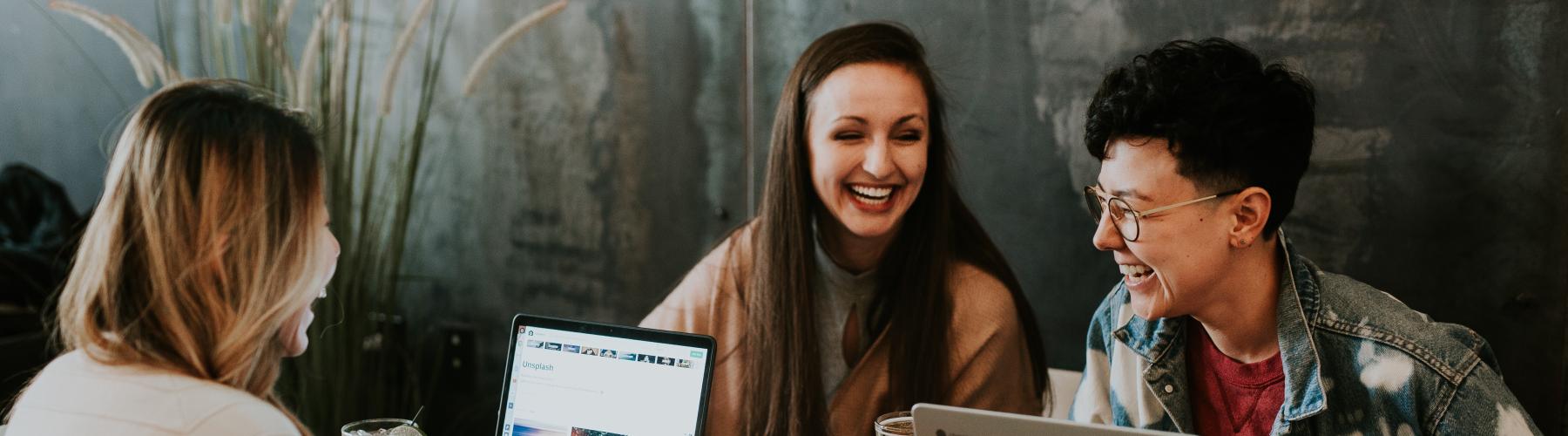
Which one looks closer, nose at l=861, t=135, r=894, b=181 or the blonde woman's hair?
the blonde woman's hair

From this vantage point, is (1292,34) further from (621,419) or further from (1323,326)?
(621,419)

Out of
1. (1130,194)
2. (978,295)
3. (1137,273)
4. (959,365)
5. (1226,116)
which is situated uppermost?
(1226,116)

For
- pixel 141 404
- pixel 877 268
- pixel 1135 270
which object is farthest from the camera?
pixel 877 268

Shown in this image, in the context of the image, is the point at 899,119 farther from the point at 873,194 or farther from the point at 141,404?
the point at 141,404

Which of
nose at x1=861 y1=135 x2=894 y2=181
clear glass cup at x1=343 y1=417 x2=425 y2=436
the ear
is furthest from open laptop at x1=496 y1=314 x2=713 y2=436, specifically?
the ear

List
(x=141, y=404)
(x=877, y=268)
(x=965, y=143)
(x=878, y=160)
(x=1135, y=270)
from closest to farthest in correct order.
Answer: (x=141, y=404), (x=1135, y=270), (x=878, y=160), (x=877, y=268), (x=965, y=143)

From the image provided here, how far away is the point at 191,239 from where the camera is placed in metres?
1.29

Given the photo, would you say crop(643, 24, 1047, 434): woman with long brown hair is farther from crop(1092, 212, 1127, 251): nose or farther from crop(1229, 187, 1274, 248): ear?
crop(1229, 187, 1274, 248): ear

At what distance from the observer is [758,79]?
2877 mm

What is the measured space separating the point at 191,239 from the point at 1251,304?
1.37 m

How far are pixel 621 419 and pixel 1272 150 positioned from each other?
941mm

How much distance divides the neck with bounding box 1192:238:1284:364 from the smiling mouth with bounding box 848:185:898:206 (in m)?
0.54

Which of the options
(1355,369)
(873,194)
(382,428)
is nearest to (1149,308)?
(1355,369)

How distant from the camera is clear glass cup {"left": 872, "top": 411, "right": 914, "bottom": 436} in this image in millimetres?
1503
